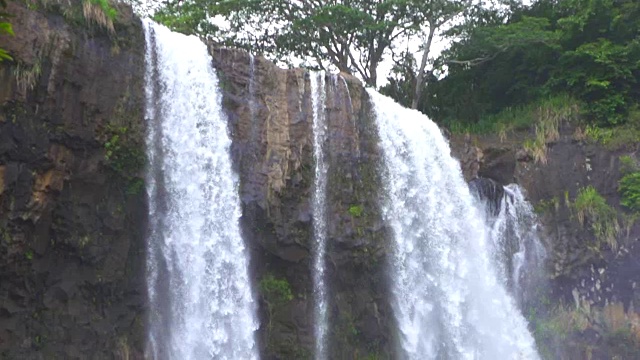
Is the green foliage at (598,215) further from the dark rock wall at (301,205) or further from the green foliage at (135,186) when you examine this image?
the green foliage at (135,186)

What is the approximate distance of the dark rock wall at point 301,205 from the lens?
45.9 feet

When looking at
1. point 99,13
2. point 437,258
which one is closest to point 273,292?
point 437,258

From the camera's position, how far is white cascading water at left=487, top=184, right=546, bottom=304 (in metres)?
18.2

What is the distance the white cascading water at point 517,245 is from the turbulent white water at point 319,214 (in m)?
5.62

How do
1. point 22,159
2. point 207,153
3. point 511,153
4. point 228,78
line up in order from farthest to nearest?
point 511,153 < point 228,78 < point 207,153 < point 22,159

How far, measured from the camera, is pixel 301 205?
14.6 meters

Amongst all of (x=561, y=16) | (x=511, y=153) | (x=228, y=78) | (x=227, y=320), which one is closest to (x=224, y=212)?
(x=227, y=320)

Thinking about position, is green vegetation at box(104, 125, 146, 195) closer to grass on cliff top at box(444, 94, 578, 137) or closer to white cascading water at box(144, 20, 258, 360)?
white cascading water at box(144, 20, 258, 360)

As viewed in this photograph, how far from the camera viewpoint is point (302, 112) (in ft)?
50.0

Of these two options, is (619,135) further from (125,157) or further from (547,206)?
(125,157)

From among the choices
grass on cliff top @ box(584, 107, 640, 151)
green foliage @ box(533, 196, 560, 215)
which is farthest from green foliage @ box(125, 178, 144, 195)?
grass on cliff top @ box(584, 107, 640, 151)

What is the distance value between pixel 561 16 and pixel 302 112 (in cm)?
1359

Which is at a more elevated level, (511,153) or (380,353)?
(511,153)

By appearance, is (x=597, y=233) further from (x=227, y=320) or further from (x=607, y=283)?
(x=227, y=320)
